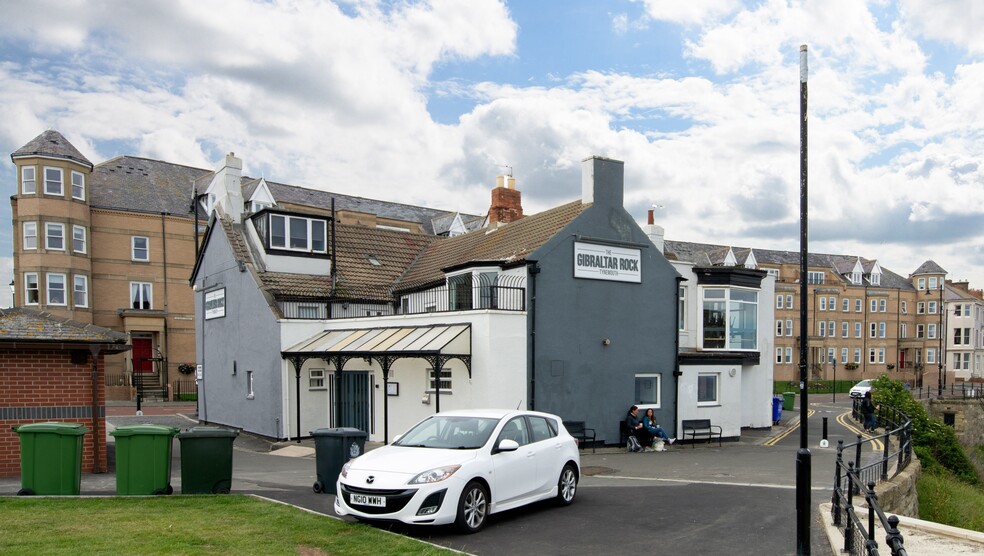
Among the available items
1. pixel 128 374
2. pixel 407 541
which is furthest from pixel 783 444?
pixel 128 374

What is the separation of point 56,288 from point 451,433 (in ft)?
116

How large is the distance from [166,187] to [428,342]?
3248 centimetres

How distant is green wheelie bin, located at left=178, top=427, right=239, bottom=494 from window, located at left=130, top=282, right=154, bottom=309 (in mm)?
33856

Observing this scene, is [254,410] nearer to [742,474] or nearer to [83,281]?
[742,474]

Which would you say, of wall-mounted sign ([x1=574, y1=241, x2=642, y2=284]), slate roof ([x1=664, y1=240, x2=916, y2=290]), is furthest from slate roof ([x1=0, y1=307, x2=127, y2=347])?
slate roof ([x1=664, y1=240, x2=916, y2=290])

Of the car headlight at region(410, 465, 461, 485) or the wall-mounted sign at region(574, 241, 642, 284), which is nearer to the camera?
the car headlight at region(410, 465, 461, 485)

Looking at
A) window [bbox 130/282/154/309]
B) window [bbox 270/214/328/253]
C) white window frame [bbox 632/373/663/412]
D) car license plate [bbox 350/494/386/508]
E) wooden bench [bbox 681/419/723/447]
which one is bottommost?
wooden bench [bbox 681/419/723/447]

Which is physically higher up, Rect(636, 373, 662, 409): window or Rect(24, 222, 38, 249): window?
Rect(24, 222, 38, 249): window

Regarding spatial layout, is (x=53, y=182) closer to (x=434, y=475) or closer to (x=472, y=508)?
(x=434, y=475)

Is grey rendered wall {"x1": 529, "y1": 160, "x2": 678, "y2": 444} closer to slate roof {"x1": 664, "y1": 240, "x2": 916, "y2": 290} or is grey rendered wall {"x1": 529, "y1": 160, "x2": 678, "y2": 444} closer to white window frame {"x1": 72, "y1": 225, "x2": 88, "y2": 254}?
white window frame {"x1": 72, "y1": 225, "x2": 88, "y2": 254}

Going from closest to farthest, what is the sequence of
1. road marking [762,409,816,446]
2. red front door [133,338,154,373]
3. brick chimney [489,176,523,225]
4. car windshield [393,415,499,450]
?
car windshield [393,415,499,450] → road marking [762,409,816,446] → brick chimney [489,176,523,225] → red front door [133,338,154,373]

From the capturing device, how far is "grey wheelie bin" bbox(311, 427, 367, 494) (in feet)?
37.4

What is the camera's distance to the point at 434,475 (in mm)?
8625

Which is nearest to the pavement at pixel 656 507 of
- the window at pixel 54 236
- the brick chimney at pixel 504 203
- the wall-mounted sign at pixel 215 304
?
the wall-mounted sign at pixel 215 304
